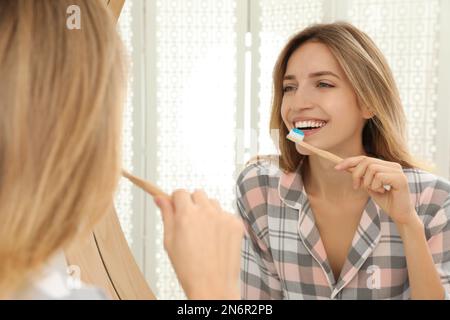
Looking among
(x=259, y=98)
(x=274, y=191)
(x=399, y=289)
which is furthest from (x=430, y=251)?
(x=259, y=98)

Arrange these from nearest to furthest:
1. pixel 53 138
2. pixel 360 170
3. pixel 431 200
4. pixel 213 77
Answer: pixel 53 138 < pixel 360 170 < pixel 431 200 < pixel 213 77

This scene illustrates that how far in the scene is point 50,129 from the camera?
1.14ft

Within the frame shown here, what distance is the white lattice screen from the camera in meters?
0.94

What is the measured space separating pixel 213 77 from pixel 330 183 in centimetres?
31

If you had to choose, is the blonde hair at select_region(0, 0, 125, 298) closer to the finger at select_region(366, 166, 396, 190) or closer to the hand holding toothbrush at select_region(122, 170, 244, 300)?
the hand holding toothbrush at select_region(122, 170, 244, 300)

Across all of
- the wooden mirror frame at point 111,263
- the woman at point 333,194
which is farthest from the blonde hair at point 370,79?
the wooden mirror frame at point 111,263

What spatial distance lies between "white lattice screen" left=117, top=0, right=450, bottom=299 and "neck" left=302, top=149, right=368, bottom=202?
163 mm

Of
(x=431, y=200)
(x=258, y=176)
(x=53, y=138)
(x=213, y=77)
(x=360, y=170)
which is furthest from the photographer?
(x=213, y=77)

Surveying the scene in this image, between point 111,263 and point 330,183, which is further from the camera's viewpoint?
point 330,183

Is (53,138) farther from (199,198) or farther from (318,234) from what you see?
(318,234)

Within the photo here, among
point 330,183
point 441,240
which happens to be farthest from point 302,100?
point 441,240

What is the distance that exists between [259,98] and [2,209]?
2.24 ft

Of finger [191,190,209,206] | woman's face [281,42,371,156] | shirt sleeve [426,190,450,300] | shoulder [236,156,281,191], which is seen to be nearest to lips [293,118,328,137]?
woman's face [281,42,371,156]

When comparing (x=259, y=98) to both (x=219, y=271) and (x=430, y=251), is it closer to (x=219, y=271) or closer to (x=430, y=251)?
(x=430, y=251)
